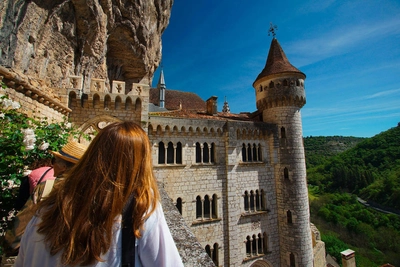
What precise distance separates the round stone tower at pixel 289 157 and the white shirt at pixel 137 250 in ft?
47.9

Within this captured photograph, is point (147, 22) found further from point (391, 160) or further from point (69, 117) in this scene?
point (391, 160)

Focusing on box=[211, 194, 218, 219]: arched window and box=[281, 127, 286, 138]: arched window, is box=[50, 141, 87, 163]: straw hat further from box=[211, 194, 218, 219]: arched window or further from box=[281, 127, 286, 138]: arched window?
box=[281, 127, 286, 138]: arched window

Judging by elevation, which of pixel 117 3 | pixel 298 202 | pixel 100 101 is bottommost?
pixel 298 202

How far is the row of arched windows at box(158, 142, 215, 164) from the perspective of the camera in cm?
1146

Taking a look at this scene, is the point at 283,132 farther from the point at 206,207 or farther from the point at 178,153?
the point at 178,153

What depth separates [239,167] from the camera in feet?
43.5

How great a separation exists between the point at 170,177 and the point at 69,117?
598 cm

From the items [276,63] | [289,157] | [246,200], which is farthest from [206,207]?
[276,63]

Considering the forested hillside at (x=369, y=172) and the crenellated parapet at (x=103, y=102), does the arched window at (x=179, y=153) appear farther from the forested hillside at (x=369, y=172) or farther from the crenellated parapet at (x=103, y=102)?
the forested hillside at (x=369, y=172)

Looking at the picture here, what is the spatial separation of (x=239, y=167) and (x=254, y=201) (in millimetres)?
2697

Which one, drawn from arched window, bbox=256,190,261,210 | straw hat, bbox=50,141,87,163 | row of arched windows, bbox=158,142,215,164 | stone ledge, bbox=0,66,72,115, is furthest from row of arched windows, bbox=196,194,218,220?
straw hat, bbox=50,141,87,163

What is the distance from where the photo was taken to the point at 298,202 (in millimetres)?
13695

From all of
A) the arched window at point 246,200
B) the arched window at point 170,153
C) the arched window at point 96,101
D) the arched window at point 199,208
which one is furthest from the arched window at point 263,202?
the arched window at point 96,101

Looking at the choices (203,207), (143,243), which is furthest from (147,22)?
(143,243)
